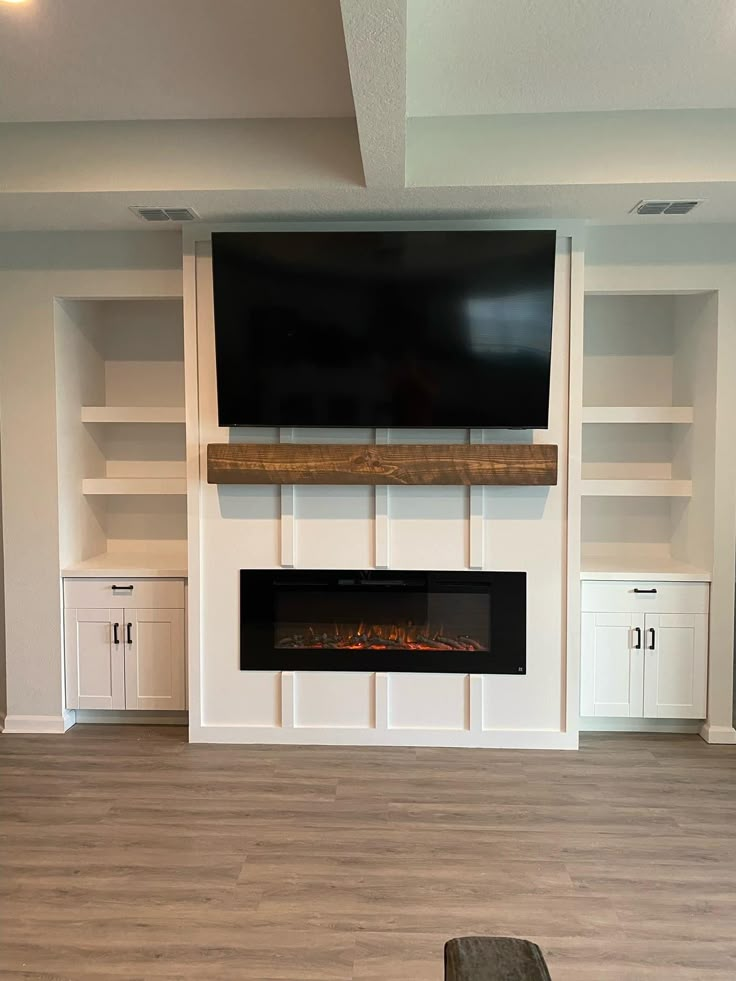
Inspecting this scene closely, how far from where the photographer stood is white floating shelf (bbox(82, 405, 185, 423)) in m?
4.18

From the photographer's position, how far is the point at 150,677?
417 centimetres

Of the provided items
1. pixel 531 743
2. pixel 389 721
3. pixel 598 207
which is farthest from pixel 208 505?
pixel 598 207

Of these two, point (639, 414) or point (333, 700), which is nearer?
point (333, 700)

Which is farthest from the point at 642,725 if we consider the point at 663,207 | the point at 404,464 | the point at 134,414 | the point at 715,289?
the point at 134,414

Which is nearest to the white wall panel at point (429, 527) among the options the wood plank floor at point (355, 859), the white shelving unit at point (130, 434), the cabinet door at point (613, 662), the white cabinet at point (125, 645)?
the cabinet door at point (613, 662)

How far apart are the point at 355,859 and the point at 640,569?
2157 millimetres

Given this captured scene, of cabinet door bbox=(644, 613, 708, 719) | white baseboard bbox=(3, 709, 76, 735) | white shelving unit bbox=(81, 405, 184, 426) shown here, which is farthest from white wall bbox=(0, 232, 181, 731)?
cabinet door bbox=(644, 613, 708, 719)

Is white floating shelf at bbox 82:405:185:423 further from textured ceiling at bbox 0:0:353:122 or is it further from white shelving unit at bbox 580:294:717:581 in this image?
white shelving unit at bbox 580:294:717:581

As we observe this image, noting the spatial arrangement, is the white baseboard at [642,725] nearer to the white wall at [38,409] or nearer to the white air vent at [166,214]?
the white wall at [38,409]

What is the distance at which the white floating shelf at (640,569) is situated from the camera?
401 cm

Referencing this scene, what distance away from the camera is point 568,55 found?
2732mm

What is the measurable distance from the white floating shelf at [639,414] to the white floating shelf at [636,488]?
12.9 inches

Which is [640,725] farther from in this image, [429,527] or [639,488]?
[429,527]

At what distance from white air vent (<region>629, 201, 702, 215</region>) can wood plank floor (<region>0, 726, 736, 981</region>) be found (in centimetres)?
260
